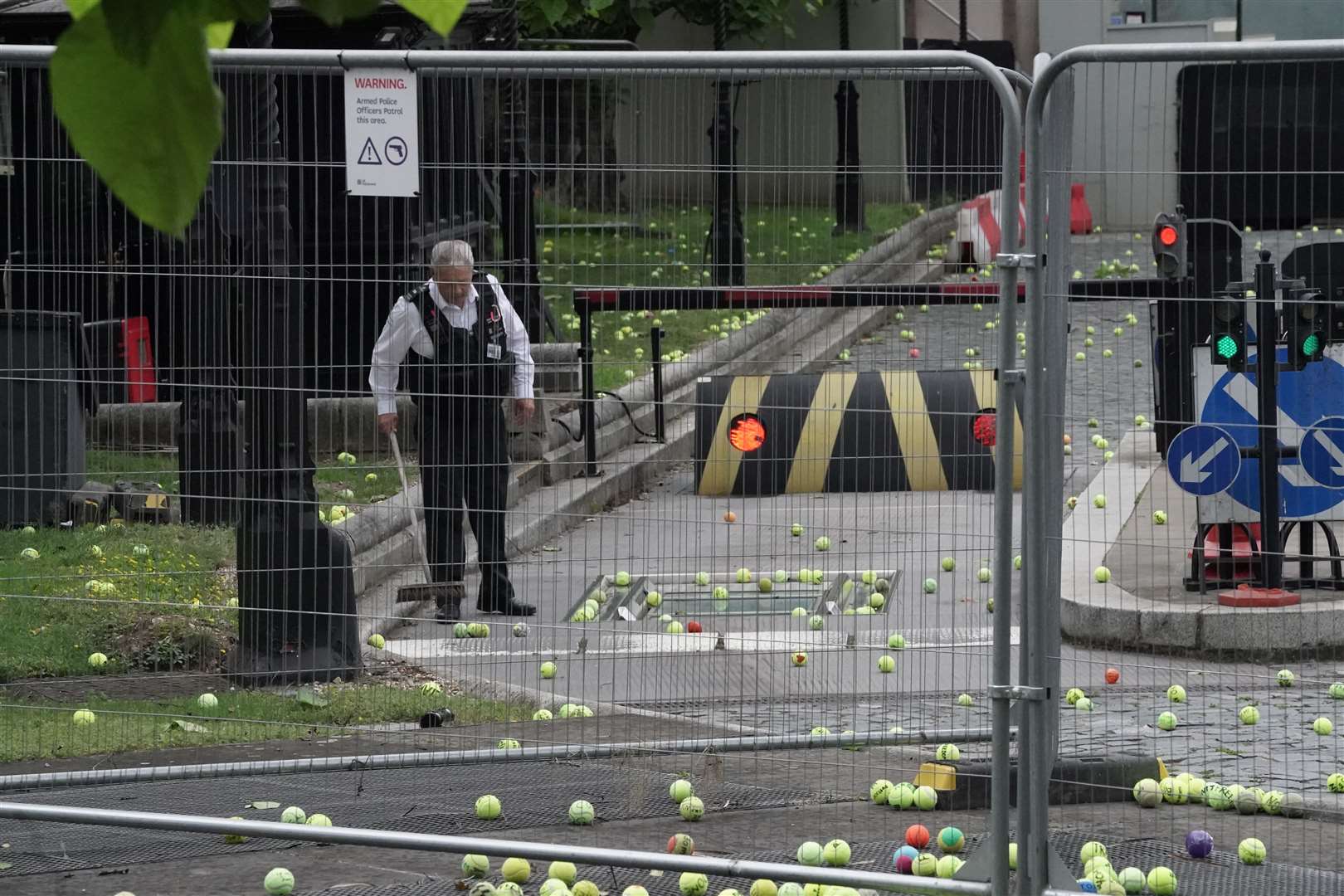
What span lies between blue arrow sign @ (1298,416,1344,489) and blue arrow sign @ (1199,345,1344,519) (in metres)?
2.46

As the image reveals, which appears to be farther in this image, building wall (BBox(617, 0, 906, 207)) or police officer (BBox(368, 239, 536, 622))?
police officer (BBox(368, 239, 536, 622))

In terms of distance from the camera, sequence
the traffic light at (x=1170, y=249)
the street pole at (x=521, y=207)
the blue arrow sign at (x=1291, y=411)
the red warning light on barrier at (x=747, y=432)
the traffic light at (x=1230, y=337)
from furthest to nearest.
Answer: the traffic light at (x=1170, y=249) → the blue arrow sign at (x=1291, y=411) → the traffic light at (x=1230, y=337) → the street pole at (x=521, y=207) → the red warning light on barrier at (x=747, y=432)

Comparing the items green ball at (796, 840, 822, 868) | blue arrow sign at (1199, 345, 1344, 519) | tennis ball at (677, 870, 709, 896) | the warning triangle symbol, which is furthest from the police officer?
blue arrow sign at (1199, 345, 1344, 519)

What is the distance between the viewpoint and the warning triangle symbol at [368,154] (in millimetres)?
5496

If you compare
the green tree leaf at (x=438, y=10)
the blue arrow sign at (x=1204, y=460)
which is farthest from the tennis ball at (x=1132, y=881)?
the green tree leaf at (x=438, y=10)

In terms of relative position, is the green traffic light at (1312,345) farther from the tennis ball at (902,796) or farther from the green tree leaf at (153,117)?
the green tree leaf at (153,117)

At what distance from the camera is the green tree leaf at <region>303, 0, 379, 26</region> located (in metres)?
1.36

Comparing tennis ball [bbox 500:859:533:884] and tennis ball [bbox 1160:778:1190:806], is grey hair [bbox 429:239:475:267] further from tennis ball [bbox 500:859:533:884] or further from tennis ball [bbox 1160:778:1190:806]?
tennis ball [bbox 1160:778:1190:806]

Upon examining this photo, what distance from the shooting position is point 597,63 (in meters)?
5.34

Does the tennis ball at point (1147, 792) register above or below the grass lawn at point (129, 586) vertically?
below

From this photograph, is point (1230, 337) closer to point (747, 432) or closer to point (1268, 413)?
point (1268, 413)

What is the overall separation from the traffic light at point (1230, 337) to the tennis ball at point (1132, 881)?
3.64 metres

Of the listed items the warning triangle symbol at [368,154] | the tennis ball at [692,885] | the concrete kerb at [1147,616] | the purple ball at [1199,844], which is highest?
the warning triangle symbol at [368,154]

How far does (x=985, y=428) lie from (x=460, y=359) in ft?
5.96
